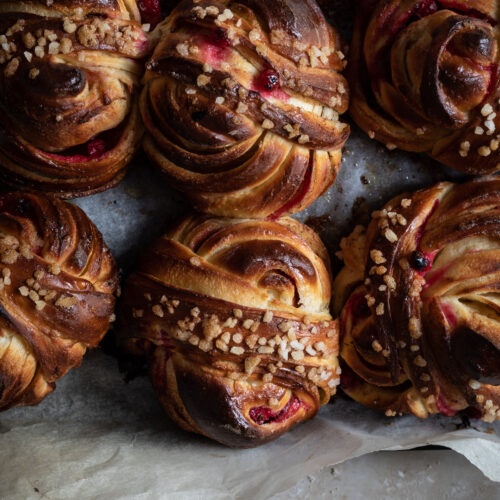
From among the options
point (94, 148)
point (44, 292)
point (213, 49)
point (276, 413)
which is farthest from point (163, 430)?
point (213, 49)

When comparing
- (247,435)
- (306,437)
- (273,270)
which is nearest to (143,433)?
(247,435)

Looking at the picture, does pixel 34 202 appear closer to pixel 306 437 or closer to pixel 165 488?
pixel 165 488

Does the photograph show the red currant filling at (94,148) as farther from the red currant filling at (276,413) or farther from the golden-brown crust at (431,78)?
the red currant filling at (276,413)

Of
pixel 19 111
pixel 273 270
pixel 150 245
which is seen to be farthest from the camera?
pixel 150 245

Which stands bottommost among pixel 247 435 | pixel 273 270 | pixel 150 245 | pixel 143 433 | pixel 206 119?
pixel 143 433

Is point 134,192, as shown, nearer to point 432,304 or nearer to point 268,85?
point 268,85

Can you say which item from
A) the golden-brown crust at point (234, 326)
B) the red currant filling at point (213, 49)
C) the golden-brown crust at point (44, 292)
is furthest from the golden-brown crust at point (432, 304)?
the golden-brown crust at point (44, 292)

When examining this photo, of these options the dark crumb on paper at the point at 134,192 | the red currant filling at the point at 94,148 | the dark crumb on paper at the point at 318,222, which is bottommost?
the dark crumb on paper at the point at 134,192
